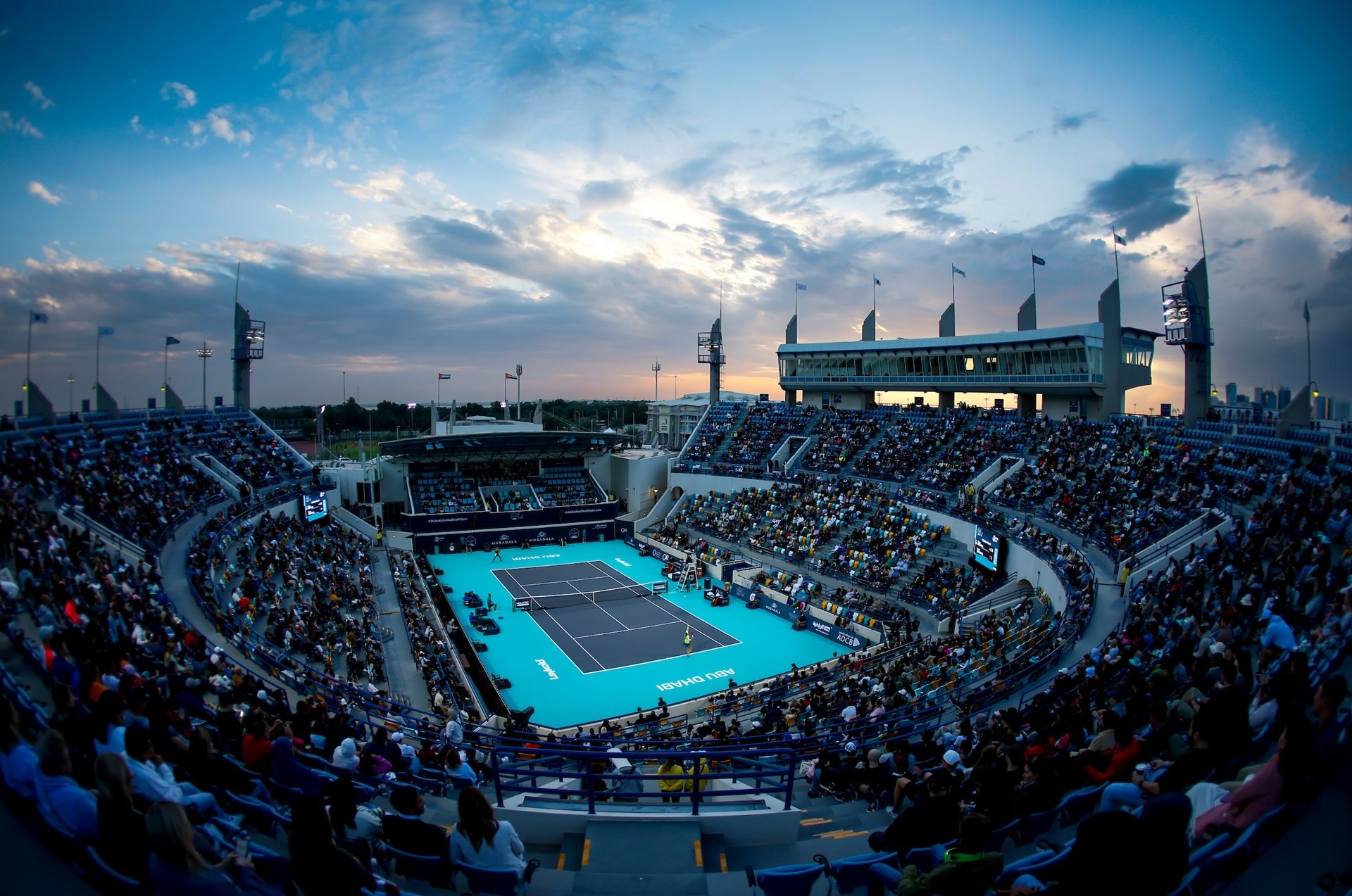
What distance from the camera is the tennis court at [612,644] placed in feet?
80.7

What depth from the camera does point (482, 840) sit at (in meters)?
5.45

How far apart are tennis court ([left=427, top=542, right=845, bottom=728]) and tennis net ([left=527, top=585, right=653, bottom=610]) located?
11 cm

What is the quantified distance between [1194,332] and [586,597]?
3166 centimetres

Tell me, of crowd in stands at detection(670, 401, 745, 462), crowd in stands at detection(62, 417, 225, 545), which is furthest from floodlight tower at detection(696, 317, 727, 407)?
crowd in stands at detection(62, 417, 225, 545)

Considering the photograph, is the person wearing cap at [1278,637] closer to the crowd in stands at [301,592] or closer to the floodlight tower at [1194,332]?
the crowd in stands at [301,592]

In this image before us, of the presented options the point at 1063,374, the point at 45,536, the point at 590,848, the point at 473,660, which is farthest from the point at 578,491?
the point at 590,848

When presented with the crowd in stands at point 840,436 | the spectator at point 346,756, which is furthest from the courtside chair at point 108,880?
Result: the crowd in stands at point 840,436

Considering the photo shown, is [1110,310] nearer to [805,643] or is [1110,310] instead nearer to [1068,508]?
[1068,508]

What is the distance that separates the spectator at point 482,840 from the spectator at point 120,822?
198cm

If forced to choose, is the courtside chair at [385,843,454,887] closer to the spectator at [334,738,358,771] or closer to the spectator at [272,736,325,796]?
the spectator at [272,736,325,796]

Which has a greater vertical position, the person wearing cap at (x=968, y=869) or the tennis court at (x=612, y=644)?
the person wearing cap at (x=968, y=869)

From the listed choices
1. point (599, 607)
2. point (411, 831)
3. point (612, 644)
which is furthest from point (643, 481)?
point (411, 831)

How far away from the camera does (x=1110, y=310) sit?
128ft

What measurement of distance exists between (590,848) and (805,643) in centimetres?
2365
